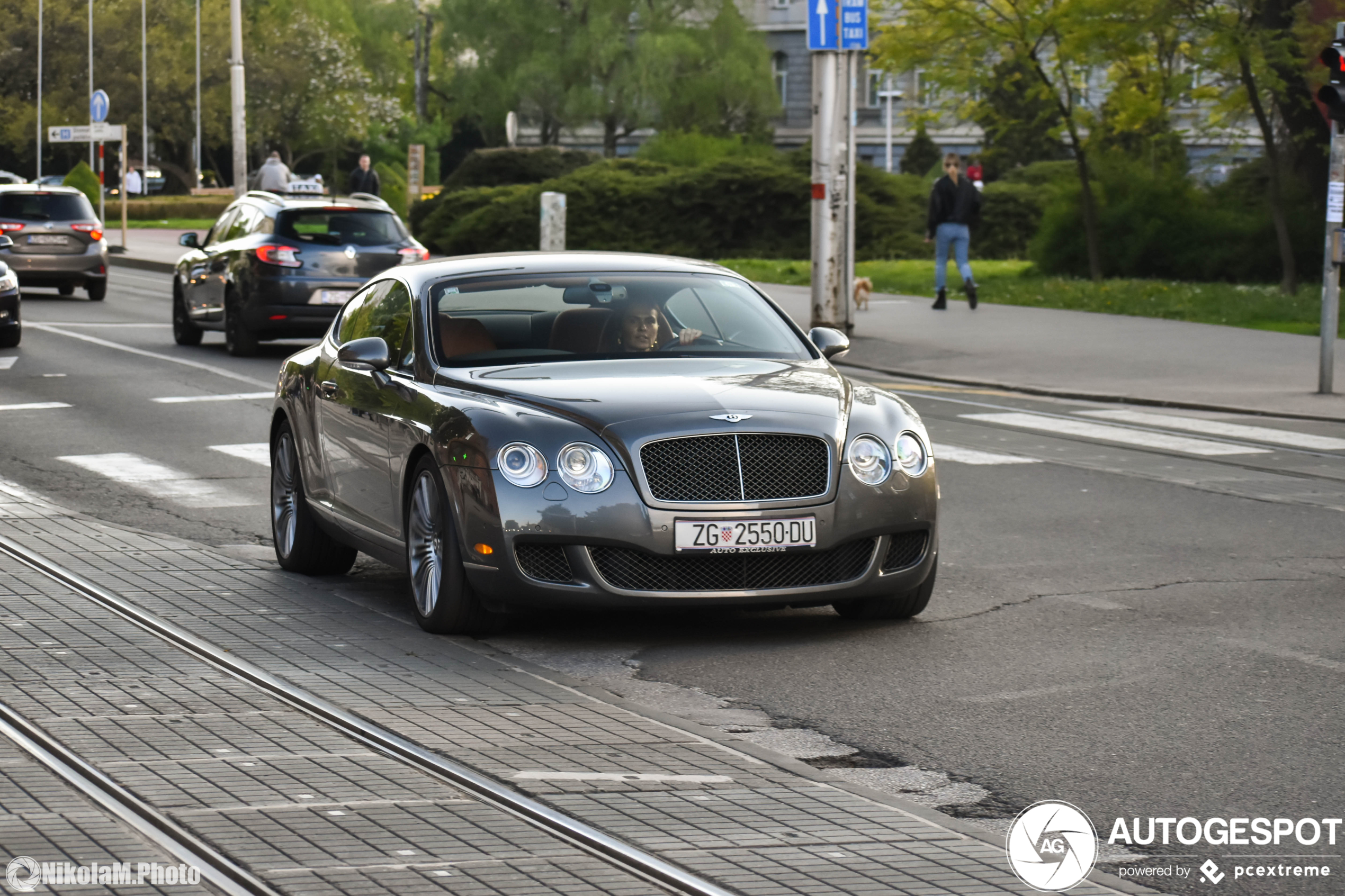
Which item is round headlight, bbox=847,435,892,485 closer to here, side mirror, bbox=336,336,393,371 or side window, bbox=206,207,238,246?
side mirror, bbox=336,336,393,371

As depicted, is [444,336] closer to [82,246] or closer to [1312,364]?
[1312,364]

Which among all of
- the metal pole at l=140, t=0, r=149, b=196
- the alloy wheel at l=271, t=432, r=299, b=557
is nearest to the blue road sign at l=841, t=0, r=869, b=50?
the alloy wheel at l=271, t=432, r=299, b=557

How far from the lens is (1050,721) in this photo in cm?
638

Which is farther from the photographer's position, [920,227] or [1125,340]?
[920,227]

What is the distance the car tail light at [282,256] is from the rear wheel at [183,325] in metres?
2.12

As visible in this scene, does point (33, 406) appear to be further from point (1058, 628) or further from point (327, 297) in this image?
point (1058, 628)

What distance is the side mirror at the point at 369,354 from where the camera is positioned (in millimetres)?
8508

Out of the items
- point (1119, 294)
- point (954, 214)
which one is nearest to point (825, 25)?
point (954, 214)

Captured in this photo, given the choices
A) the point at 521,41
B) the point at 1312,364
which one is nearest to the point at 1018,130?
the point at 521,41

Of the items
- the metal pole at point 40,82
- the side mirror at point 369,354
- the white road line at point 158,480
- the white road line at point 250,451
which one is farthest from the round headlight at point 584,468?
the metal pole at point 40,82

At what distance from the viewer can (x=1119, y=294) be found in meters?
28.6

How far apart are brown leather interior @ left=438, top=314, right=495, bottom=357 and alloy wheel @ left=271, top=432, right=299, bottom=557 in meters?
1.34

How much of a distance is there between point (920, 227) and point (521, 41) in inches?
1060

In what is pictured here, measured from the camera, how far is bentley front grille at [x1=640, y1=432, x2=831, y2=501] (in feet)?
24.5
